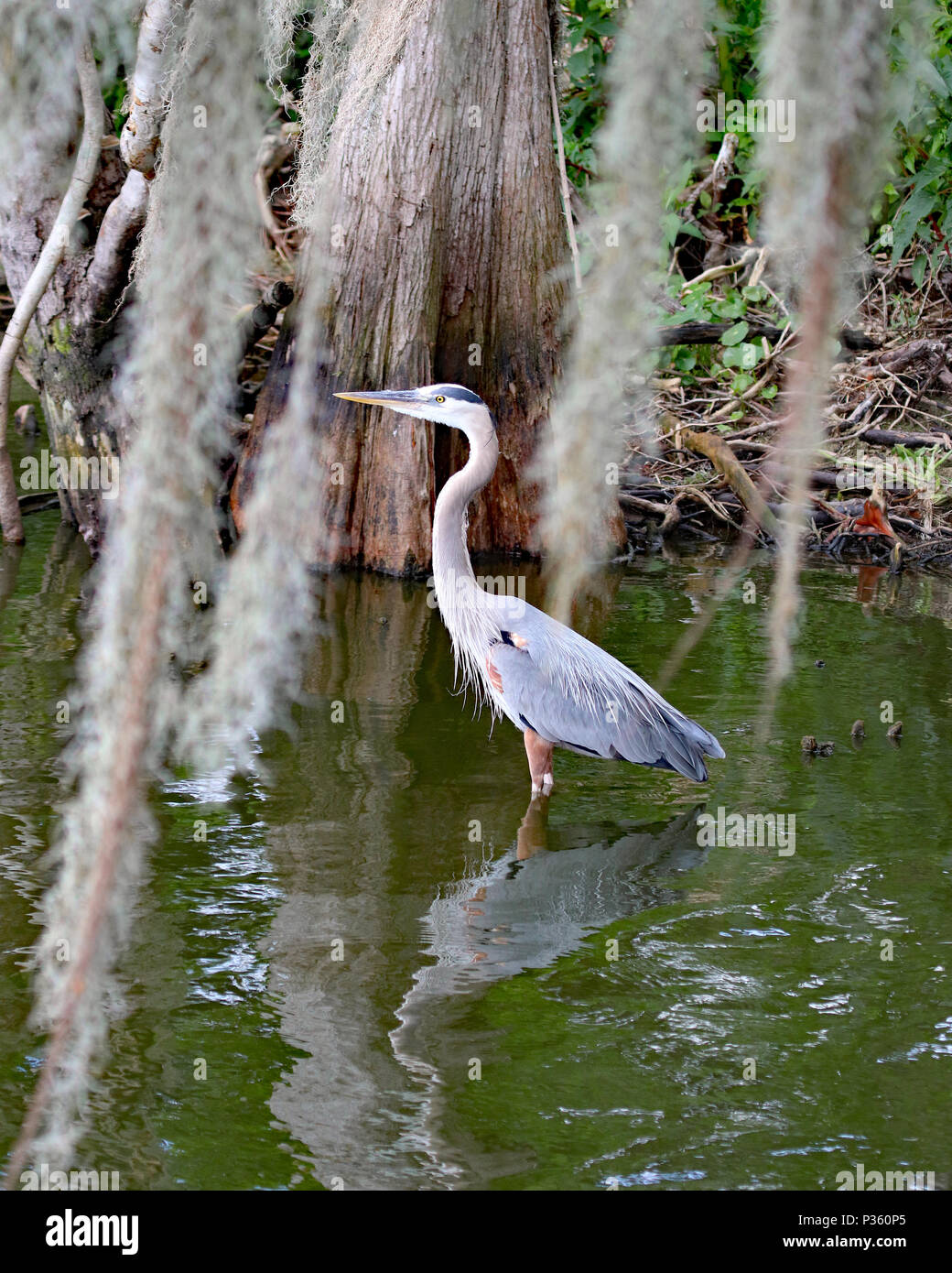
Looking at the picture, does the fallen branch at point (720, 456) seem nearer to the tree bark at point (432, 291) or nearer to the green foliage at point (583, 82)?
the tree bark at point (432, 291)

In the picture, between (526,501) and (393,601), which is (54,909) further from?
(526,501)

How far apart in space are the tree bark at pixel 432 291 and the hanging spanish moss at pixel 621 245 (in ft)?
20.3

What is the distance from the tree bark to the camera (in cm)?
665

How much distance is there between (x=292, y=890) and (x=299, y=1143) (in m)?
1.19

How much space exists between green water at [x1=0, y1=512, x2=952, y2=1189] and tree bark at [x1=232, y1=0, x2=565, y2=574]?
59.2 inches

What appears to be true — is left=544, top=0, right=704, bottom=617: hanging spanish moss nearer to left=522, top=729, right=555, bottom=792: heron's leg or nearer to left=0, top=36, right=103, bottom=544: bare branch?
left=0, top=36, right=103, bottom=544: bare branch

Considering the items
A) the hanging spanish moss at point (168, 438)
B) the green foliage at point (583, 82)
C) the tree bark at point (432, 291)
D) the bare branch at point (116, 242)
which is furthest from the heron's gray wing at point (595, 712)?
the hanging spanish moss at point (168, 438)

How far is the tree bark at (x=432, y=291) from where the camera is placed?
665 cm

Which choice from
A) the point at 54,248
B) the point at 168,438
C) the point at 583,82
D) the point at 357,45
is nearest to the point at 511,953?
the point at 357,45

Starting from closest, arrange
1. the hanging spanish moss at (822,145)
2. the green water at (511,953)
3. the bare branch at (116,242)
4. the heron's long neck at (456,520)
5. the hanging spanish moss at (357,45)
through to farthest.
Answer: the hanging spanish moss at (822,145), the hanging spanish moss at (357,45), the green water at (511,953), the heron's long neck at (456,520), the bare branch at (116,242)

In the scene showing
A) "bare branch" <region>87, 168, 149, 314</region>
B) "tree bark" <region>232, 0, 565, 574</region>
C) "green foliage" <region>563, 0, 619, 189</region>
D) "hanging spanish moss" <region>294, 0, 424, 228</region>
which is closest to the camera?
"hanging spanish moss" <region>294, 0, 424, 228</region>

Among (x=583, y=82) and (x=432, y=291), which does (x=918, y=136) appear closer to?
(x=432, y=291)

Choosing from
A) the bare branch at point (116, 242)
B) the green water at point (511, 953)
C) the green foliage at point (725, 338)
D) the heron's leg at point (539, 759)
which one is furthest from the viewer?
the green foliage at point (725, 338)

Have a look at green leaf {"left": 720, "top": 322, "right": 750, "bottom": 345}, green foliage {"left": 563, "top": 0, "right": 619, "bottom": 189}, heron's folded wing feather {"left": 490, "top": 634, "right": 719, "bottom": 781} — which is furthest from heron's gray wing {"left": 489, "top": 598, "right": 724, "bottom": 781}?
green leaf {"left": 720, "top": 322, "right": 750, "bottom": 345}
